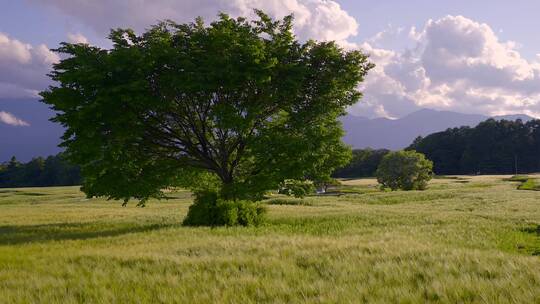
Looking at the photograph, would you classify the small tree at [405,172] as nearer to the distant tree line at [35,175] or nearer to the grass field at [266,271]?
the grass field at [266,271]

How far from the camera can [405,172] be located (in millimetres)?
88125

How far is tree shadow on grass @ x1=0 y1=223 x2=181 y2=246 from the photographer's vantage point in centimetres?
2005

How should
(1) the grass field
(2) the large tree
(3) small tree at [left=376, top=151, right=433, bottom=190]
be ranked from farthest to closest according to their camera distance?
1. (3) small tree at [left=376, top=151, right=433, bottom=190]
2. (2) the large tree
3. (1) the grass field

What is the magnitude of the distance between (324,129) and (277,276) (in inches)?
594

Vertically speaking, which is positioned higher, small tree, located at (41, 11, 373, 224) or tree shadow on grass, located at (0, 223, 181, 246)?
small tree, located at (41, 11, 373, 224)

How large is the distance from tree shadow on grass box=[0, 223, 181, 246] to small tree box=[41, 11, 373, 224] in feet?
6.20

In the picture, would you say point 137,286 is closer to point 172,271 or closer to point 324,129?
point 172,271

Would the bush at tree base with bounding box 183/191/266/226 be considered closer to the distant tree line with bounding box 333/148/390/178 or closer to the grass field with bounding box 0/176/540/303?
the grass field with bounding box 0/176/540/303

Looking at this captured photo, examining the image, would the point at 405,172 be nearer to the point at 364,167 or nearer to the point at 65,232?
the point at 364,167

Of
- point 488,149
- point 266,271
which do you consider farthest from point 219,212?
point 488,149

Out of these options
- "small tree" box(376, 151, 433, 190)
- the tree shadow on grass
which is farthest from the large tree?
"small tree" box(376, 151, 433, 190)

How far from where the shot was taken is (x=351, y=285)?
8938 millimetres

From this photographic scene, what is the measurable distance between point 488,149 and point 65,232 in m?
154

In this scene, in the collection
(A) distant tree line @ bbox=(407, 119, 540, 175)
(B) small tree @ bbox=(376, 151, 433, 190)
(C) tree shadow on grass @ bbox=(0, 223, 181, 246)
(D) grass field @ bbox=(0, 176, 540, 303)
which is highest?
(A) distant tree line @ bbox=(407, 119, 540, 175)
